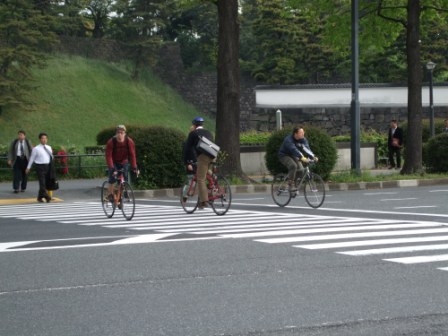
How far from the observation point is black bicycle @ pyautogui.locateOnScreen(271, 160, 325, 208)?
17500mm

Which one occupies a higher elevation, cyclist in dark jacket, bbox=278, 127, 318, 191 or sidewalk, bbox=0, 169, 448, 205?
cyclist in dark jacket, bbox=278, 127, 318, 191

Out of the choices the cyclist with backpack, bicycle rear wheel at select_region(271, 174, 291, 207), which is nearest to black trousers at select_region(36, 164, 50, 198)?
the cyclist with backpack

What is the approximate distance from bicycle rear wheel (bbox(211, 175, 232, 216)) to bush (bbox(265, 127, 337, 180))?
916cm

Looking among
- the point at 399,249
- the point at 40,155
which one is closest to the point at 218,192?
the point at 399,249

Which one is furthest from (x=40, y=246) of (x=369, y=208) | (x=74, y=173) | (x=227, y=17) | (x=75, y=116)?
(x=75, y=116)

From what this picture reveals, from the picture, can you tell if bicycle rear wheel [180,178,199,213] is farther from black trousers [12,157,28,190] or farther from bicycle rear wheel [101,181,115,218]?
black trousers [12,157,28,190]

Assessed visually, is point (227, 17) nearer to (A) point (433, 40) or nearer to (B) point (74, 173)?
(B) point (74, 173)

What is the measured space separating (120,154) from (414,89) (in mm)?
14113

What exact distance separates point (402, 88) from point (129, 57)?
1041 inches

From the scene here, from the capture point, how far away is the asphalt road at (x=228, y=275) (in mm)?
6805

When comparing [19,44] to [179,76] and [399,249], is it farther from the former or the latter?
[399,249]

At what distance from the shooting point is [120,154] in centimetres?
1553

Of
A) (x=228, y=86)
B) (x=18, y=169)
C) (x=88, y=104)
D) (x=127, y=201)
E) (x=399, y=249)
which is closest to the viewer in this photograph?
(x=399, y=249)

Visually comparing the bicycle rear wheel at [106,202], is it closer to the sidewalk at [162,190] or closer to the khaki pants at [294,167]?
the khaki pants at [294,167]
